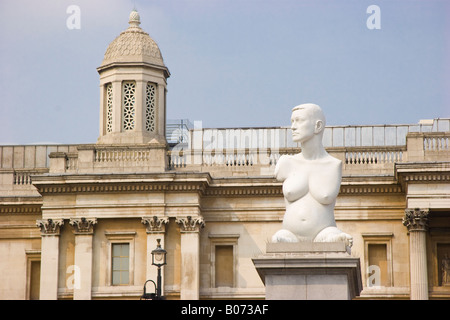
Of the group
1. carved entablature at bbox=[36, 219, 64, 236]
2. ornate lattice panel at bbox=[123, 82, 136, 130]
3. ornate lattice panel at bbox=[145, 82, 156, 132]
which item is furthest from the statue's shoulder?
ornate lattice panel at bbox=[145, 82, 156, 132]

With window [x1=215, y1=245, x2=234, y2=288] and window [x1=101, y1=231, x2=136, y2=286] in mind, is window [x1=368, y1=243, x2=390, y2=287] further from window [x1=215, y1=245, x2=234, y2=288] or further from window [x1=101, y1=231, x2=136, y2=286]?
window [x1=101, y1=231, x2=136, y2=286]

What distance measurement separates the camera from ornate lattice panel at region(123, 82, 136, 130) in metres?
56.1

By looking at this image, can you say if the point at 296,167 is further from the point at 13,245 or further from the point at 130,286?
the point at 13,245

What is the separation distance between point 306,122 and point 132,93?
29.2 metres

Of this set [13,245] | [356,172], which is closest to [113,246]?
[13,245]

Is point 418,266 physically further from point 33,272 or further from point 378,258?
point 33,272

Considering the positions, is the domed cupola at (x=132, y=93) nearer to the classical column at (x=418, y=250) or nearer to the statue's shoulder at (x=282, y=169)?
the classical column at (x=418, y=250)

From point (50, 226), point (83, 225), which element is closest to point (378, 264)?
point (83, 225)

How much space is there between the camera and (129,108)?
56188mm

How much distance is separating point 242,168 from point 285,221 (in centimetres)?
2707

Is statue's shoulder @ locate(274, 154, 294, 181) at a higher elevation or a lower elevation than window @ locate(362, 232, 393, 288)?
lower

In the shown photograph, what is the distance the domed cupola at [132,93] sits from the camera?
184 feet

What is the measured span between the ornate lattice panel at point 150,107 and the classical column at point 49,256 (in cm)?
566

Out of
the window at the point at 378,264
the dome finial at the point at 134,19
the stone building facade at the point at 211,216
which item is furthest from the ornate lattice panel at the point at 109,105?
the window at the point at 378,264
